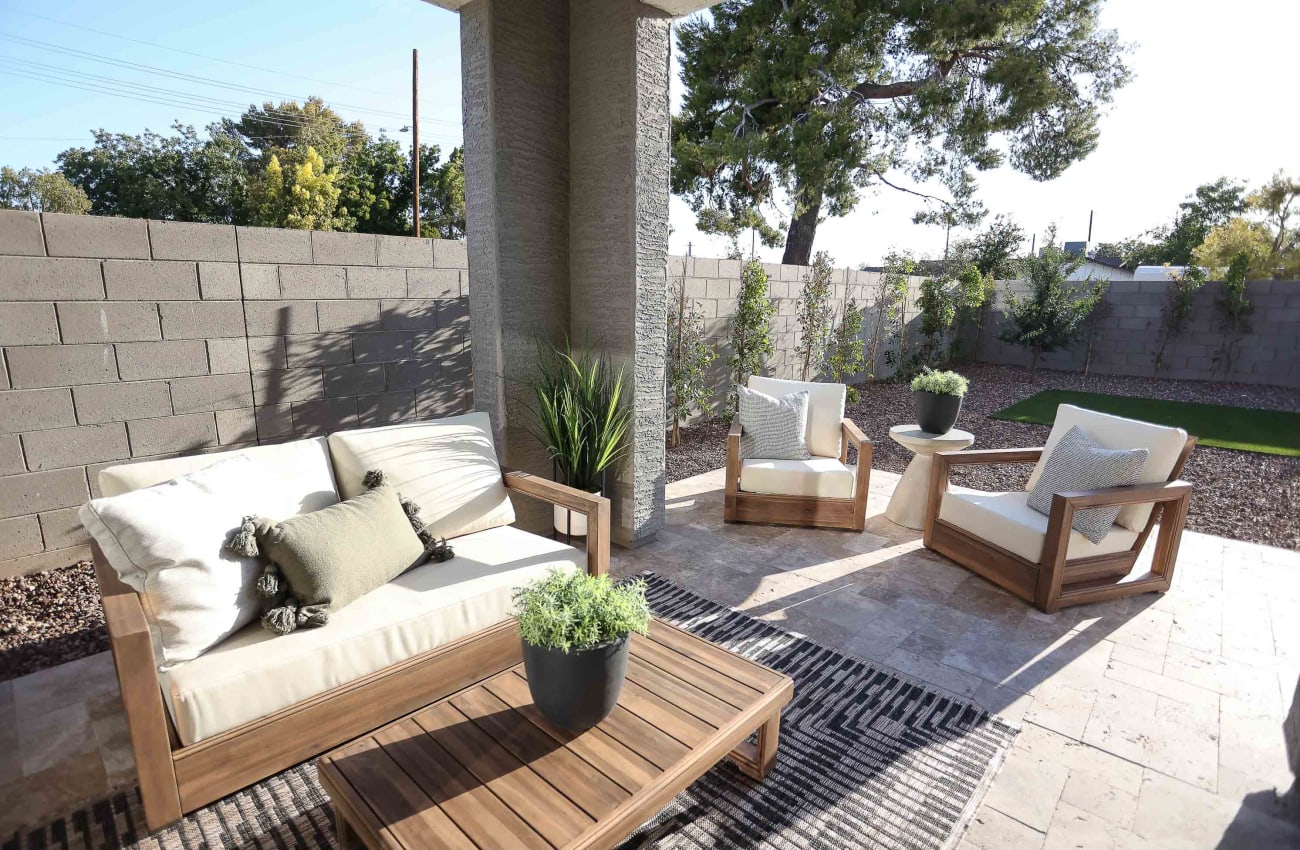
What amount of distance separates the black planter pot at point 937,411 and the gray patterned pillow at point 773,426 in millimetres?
688

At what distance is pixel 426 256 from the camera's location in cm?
400

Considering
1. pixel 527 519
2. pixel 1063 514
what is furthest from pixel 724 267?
pixel 1063 514

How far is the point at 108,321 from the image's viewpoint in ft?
9.38

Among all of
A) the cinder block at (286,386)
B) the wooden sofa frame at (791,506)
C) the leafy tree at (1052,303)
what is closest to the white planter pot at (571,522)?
the wooden sofa frame at (791,506)

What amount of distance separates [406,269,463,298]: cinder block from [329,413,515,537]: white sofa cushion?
5.53 feet

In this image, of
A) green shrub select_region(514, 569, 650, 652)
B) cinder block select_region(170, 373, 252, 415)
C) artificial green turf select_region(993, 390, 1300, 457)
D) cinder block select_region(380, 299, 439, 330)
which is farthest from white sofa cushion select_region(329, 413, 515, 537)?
artificial green turf select_region(993, 390, 1300, 457)

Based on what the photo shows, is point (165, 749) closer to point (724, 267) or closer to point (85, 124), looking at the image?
point (724, 267)

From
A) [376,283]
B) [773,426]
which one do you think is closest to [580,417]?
[773,426]

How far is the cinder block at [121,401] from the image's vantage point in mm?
2834

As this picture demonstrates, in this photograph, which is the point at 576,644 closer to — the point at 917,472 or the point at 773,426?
the point at 773,426

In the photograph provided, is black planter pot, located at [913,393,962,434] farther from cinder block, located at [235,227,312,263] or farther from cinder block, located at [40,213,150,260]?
cinder block, located at [40,213,150,260]

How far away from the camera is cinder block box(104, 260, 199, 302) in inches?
113

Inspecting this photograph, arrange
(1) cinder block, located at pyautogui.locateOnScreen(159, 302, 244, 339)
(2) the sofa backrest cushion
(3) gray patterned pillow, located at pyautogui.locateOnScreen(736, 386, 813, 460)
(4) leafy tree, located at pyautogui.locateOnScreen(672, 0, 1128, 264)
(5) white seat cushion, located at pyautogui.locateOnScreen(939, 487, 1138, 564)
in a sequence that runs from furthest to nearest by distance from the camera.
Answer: (4) leafy tree, located at pyautogui.locateOnScreen(672, 0, 1128, 264) < (3) gray patterned pillow, located at pyautogui.locateOnScreen(736, 386, 813, 460) < (1) cinder block, located at pyautogui.locateOnScreen(159, 302, 244, 339) < (5) white seat cushion, located at pyautogui.locateOnScreen(939, 487, 1138, 564) < (2) the sofa backrest cushion

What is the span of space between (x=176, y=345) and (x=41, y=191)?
1138 inches
